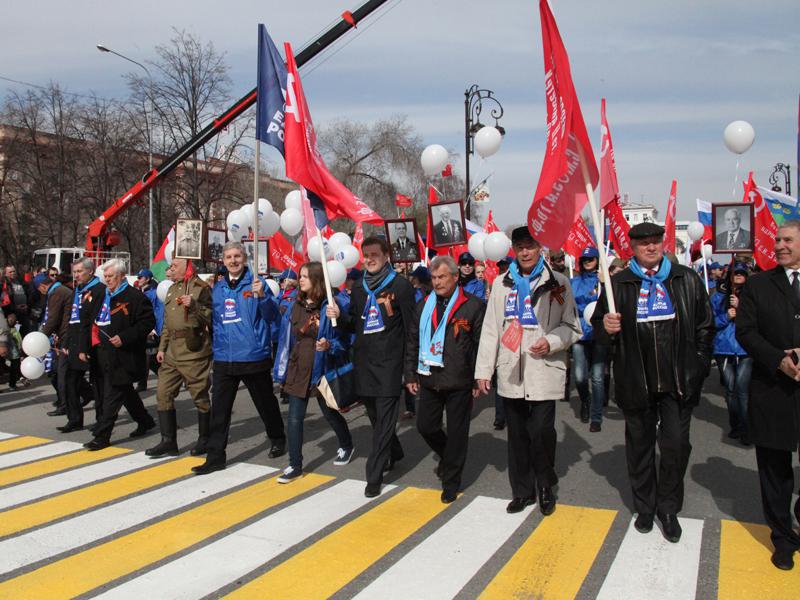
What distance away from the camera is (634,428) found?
15.1ft

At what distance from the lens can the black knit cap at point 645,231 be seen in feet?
14.7

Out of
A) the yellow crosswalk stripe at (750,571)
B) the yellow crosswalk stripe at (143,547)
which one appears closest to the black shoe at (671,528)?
the yellow crosswalk stripe at (750,571)

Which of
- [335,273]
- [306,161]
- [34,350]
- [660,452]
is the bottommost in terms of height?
[660,452]

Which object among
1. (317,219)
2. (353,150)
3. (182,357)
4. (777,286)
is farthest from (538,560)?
(353,150)

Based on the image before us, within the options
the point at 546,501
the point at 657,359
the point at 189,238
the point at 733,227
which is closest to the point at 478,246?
the point at 733,227

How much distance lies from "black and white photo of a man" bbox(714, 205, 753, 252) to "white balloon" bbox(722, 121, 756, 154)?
142cm

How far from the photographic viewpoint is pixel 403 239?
12141mm

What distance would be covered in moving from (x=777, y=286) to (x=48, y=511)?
536 centimetres

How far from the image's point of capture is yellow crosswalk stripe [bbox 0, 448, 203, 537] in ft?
16.6

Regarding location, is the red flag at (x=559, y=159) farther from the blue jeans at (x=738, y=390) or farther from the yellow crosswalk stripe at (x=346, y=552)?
the blue jeans at (x=738, y=390)

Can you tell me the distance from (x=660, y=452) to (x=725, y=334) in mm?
3613

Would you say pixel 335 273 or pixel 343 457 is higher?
pixel 335 273

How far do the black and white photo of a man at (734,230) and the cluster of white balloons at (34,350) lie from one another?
9.51 m

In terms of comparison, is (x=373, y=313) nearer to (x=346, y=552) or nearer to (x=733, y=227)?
(x=346, y=552)
